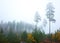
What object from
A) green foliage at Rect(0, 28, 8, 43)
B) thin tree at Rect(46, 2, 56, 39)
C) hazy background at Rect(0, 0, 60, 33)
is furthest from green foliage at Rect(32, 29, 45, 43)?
green foliage at Rect(0, 28, 8, 43)

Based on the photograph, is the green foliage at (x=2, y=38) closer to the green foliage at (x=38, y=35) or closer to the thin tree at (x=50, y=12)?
the green foliage at (x=38, y=35)

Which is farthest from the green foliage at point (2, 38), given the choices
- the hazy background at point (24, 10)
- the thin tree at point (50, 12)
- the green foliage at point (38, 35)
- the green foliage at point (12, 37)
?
the thin tree at point (50, 12)

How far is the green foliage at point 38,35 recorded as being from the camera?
2.26 meters

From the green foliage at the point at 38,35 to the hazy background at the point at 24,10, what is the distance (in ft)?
0.30

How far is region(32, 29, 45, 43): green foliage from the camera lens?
2.26m

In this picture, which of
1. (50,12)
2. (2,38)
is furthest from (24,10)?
(2,38)

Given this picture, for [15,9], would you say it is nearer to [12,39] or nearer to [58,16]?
[12,39]

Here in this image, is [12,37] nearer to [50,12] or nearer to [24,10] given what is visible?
[24,10]

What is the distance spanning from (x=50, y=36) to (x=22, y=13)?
21.8 inches

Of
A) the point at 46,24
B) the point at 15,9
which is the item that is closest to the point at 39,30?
the point at 46,24

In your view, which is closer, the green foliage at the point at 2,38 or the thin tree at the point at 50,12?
the green foliage at the point at 2,38

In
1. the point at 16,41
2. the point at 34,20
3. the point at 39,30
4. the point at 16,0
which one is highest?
the point at 16,0

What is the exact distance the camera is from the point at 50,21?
234 centimetres

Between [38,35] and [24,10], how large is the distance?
44 cm
